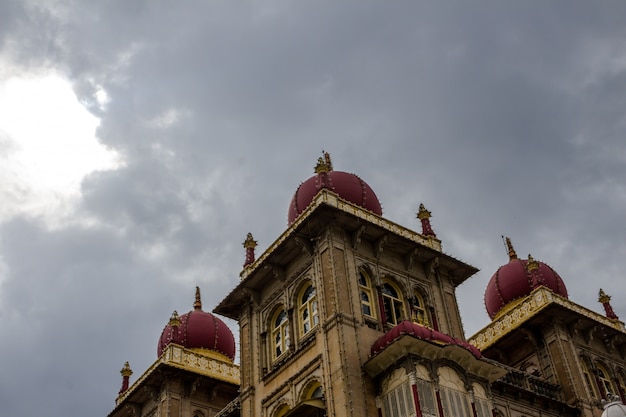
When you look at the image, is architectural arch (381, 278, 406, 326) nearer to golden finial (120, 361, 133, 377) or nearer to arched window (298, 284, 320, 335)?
arched window (298, 284, 320, 335)

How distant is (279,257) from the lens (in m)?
34.8

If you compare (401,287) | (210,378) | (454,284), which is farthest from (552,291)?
(210,378)

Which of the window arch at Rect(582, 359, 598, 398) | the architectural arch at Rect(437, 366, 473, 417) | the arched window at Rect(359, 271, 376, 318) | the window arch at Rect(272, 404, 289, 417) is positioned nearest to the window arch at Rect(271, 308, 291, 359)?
the window arch at Rect(272, 404, 289, 417)

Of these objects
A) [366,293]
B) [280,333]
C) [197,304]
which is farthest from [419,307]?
[197,304]

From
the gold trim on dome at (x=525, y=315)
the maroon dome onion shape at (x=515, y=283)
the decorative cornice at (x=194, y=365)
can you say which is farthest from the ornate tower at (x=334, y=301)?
the maroon dome onion shape at (x=515, y=283)

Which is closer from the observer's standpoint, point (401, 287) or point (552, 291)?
point (401, 287)

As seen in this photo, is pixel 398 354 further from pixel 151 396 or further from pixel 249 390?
pixel 151 396

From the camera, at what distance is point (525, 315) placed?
41375 mm

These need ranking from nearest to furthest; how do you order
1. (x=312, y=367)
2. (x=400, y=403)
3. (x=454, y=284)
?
(x=400, y=403) → (x=312, y=367) → (x=454, y=284)

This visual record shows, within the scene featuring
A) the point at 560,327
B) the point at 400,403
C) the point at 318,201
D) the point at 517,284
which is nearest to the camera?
the point at 400,403

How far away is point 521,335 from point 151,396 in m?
20.0

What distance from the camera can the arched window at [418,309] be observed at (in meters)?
33.7

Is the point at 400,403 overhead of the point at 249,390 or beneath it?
beneath

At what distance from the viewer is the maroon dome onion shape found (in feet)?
145
